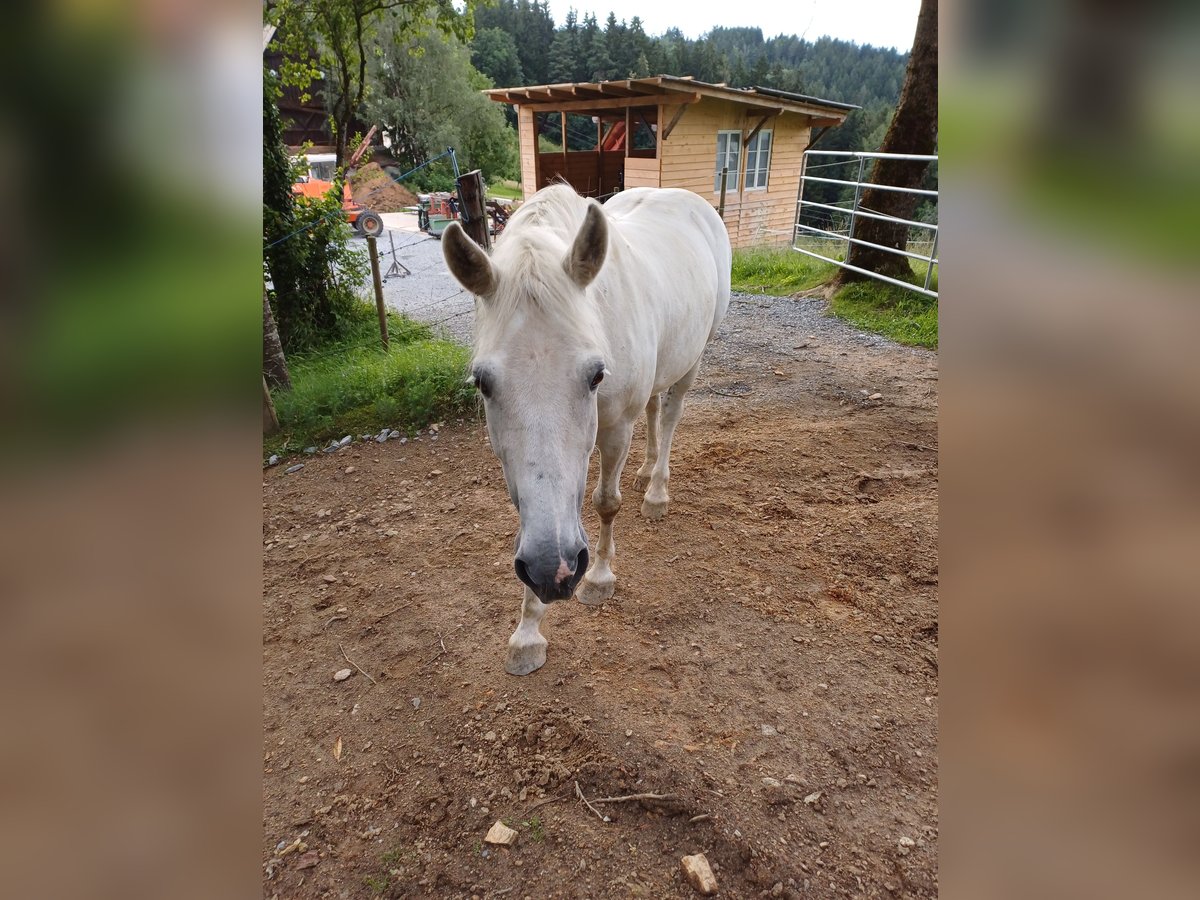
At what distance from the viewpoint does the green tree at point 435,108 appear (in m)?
29.4

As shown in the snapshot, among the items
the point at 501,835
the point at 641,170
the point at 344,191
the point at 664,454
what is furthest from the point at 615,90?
the point at 501,835

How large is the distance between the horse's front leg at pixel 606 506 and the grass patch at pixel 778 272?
23.7 ft

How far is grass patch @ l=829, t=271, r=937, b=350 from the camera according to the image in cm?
684


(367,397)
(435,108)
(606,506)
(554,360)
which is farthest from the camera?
(435,108)

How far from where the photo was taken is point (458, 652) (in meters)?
2.78

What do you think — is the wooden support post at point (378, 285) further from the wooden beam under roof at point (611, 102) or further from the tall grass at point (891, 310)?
the wooden beam under roof at point (611, 102)

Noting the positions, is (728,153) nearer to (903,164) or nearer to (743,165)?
(743,165)

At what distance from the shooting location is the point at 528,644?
2.69 meters

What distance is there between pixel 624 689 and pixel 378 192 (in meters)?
23.8

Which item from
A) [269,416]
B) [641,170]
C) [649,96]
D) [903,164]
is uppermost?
[649,96]

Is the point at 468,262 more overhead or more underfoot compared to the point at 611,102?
more underfoot

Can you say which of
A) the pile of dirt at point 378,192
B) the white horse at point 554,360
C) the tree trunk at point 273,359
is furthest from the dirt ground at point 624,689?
the pile of dirt at point 378,192

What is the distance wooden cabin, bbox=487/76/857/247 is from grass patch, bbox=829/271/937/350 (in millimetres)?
6099
